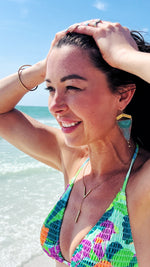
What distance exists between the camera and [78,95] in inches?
69.6

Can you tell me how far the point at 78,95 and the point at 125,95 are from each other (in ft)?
1.13

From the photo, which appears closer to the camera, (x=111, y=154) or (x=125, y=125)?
(x=125, y=125)

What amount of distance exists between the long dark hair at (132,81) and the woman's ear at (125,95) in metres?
0.03

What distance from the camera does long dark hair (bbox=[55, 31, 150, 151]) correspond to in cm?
182

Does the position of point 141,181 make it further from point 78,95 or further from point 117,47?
point 117,47

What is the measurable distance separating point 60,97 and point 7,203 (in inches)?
174

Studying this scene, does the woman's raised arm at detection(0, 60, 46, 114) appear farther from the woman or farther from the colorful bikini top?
the colorful bikini top

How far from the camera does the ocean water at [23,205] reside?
424 centimetres

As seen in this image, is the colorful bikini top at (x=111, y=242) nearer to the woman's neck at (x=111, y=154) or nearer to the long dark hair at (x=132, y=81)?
the woman's neck at (x=111, y=154)

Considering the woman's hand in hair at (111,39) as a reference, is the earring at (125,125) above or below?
below

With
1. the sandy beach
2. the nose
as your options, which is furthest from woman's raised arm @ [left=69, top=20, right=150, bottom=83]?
the sandy beach

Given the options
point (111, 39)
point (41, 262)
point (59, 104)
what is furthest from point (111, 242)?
point (41, 262)

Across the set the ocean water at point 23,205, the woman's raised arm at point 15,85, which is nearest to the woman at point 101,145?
the woman's raised arm at point 15,85

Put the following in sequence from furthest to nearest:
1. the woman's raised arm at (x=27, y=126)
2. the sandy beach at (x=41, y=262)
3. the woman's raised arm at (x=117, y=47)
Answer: the sandy beach at (x=41, y=262) < the woman's raised arm at (x=27, y=126) < the woman's raised arm at (x=117, y=47)
